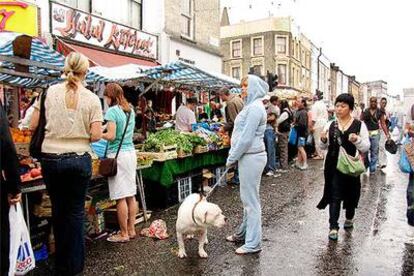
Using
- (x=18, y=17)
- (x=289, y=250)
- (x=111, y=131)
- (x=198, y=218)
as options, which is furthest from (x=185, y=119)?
(x=198, y=218)

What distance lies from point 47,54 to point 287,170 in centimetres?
784

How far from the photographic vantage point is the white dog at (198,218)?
15.5 ft

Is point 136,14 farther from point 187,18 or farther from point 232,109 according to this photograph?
point 232,109

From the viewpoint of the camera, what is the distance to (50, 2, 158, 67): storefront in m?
10.7

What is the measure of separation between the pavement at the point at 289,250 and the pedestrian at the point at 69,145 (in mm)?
859

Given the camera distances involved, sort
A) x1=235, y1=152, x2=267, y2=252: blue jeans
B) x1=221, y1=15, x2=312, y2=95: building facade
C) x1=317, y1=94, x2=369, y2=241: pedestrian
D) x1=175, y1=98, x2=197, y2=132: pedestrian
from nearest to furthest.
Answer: x1=235, y1=152, x2=267, y2=252: blue jeans → x1=317, y1=94, x2=369, y2=241: pedestrian → x1=175, y1=98, x2=197, y2=132: pedestrian → x1=221, y1=15, x2=312, y2=95: building facade

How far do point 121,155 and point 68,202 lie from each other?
157cm

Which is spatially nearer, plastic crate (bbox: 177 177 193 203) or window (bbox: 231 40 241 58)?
plastic crate (bbox: 177 177 193 203)

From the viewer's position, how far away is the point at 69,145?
397 centimetres

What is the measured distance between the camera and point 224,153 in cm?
1002

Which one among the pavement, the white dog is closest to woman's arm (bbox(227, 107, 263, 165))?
the white dog

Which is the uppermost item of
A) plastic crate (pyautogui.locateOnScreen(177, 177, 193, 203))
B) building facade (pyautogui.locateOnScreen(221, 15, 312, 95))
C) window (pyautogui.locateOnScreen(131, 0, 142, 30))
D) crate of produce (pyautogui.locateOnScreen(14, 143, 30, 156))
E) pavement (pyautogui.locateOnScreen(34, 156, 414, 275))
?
building facade (pyautogui.locateOnScreen(221, 15, 312, 95))

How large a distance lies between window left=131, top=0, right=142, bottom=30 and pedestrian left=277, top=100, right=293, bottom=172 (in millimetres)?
6002

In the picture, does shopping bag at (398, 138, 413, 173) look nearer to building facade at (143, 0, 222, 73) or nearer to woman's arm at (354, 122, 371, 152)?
woman's arm at (354, 122, 371, 152)
